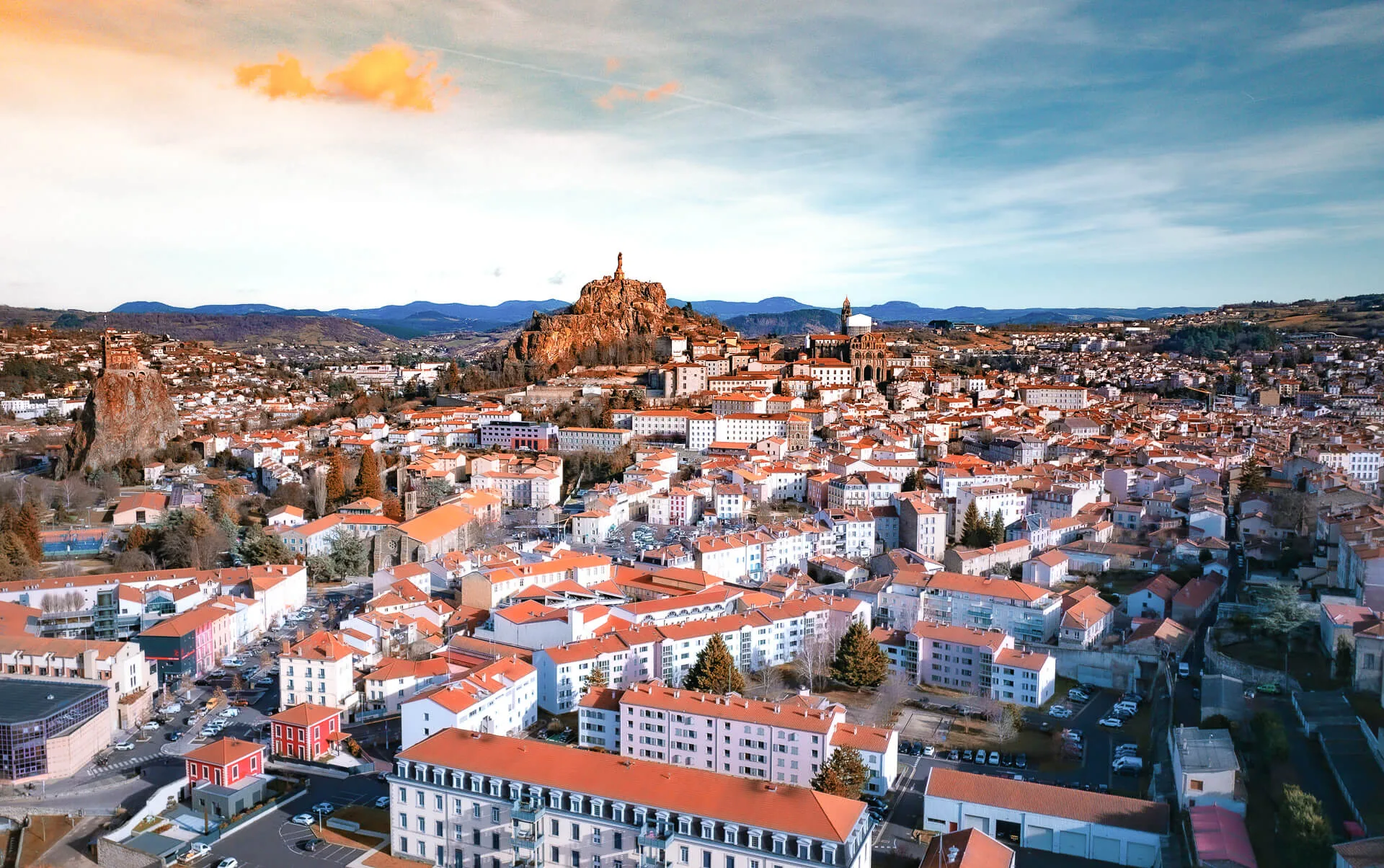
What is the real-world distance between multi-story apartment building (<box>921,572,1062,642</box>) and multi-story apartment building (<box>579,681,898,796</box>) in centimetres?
506

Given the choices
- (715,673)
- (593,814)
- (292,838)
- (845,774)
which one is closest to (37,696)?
(292,838)

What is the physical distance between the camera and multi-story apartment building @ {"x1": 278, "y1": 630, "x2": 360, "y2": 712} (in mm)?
14539

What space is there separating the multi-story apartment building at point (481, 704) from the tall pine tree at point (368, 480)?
13310 millimetres

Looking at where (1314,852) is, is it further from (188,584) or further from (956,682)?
(188,584)

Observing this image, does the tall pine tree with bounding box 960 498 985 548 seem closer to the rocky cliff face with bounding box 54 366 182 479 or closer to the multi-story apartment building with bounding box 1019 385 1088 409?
the multi-story apartment building with bounding box 1019 385 1088 409

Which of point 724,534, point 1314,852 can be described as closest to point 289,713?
point 724,534

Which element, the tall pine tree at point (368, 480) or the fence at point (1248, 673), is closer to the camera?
the fence at point (1248, 673)

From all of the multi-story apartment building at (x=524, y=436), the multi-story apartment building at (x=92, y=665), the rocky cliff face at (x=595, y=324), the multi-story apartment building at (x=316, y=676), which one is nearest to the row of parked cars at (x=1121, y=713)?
the multi-story apartment building at (x=316, y=676)

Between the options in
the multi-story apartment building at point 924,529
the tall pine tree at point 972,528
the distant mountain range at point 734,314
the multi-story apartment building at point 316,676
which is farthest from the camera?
the distant mountain range at point 734,314

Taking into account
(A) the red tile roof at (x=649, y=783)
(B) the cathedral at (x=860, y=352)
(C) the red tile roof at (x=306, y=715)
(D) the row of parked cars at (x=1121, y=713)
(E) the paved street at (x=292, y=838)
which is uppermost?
(B) the cathedral at (x=860, y=352)

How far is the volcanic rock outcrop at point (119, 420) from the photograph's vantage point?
100 feet

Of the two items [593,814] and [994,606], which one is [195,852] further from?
[994,606]

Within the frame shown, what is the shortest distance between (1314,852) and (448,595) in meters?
15.1

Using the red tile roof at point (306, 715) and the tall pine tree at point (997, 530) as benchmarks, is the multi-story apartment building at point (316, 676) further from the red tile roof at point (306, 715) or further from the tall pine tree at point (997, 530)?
the tall pine tree at point (997, 530)
